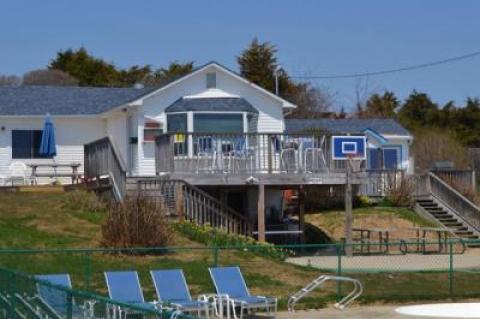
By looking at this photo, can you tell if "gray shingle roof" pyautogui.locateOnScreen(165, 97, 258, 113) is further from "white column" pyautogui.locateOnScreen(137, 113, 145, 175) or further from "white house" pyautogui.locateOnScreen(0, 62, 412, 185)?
"white column" pyautogui.locateOnScreen(137, 113, 145, 175)

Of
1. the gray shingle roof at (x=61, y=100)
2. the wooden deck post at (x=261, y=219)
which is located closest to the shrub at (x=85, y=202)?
the wooden deck post at (x=261, y=219)

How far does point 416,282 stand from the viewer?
24.8m

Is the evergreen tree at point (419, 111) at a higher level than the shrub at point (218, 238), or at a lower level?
higher

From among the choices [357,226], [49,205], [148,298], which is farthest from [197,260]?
[357,226]

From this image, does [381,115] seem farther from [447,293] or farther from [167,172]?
[447,293]

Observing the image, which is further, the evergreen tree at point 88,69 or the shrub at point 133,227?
the evergreen tree at point 88,69

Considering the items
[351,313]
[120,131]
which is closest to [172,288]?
[351,313]

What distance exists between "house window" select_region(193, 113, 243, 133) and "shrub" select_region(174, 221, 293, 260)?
794 cm

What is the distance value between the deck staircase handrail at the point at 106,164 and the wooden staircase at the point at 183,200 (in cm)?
32

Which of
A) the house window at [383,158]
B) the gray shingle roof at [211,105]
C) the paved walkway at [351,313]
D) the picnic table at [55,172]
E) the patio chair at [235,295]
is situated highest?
the gray shingle roof at [211,105]

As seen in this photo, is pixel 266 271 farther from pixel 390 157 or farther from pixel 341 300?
pixel 390 157

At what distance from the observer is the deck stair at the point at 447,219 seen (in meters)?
35.6

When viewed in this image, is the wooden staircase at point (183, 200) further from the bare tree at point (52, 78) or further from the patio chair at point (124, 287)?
the bare tree at point (52, 78)

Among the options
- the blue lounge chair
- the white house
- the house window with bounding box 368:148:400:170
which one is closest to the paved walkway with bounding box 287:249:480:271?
the white house
